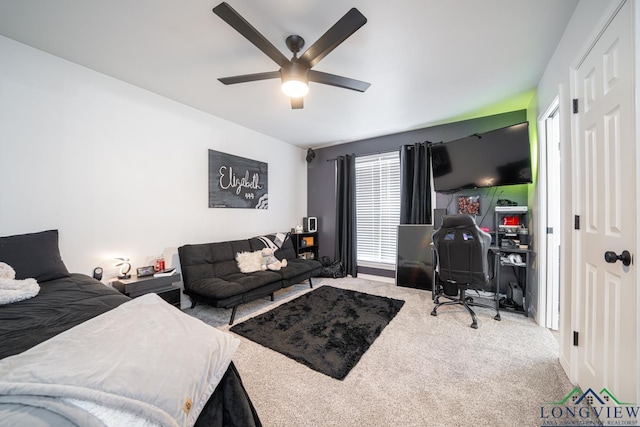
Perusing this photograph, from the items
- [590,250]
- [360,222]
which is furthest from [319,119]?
[590,250]

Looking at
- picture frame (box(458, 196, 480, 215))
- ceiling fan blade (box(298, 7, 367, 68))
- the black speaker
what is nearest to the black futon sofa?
the black speaker

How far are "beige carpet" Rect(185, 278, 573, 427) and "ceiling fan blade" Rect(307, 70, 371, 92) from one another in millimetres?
2274

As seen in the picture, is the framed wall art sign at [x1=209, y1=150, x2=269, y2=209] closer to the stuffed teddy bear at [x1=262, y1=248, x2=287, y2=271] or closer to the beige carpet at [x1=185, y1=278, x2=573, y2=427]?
the stuffed teddy bear at [x1=262, y1=248, x2=287, y2=271]

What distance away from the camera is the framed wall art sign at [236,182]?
341 cm

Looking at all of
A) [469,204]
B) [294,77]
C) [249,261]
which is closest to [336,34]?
[294,77]

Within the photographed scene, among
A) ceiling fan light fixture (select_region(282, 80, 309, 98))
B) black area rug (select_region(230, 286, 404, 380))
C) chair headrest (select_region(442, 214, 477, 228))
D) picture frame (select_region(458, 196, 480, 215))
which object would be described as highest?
ceiling fan light fixture (select_region(282, 80, 309, 98))

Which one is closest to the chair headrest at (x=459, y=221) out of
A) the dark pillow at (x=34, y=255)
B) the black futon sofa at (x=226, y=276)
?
the black futon sofa at (x=226, y=276)

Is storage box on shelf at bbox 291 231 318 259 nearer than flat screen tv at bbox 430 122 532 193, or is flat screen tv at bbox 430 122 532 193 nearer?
flat screen tv at bbox 430 122 532 193

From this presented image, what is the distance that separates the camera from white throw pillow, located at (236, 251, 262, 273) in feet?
10.5

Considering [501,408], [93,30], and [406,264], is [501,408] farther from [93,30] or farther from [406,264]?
[93,30]

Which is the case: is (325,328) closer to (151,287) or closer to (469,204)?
(151,287)

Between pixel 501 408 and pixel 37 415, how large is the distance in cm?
209

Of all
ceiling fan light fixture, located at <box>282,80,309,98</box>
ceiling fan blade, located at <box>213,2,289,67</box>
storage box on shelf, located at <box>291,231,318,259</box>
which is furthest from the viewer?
storage box on shelf, located at <box>291,231,318,259</box>

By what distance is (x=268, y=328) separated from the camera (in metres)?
2.44
